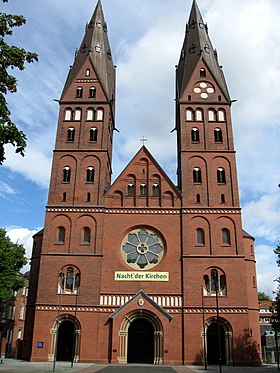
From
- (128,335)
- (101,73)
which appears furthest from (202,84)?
(128,335)

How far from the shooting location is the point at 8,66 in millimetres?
14328

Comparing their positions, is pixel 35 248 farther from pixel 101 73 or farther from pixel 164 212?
pixel 101 73

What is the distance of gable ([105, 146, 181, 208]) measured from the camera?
37.8 m

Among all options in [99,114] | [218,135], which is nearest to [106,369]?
[218,135]

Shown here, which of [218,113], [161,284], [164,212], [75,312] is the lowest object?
[75,312]

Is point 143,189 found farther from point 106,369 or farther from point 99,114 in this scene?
point 106,369

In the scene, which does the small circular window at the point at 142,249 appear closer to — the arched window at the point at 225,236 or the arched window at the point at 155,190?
the arched window at the point at 155,190

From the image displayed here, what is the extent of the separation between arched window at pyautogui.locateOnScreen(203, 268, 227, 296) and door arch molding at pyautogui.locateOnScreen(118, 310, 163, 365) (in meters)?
4.87

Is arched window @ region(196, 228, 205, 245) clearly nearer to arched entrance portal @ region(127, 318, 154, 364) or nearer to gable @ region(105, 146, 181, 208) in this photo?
gable @ region(105, 146, 181, 208)

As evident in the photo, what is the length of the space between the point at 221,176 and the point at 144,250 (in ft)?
33.2

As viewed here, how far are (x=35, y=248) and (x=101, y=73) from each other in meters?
19.6

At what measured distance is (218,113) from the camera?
41688mm

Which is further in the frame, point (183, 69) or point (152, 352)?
point (183, 69)

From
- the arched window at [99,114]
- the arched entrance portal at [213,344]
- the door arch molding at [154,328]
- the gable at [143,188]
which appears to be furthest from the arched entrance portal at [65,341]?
Answer: the arched window at [99,114]
